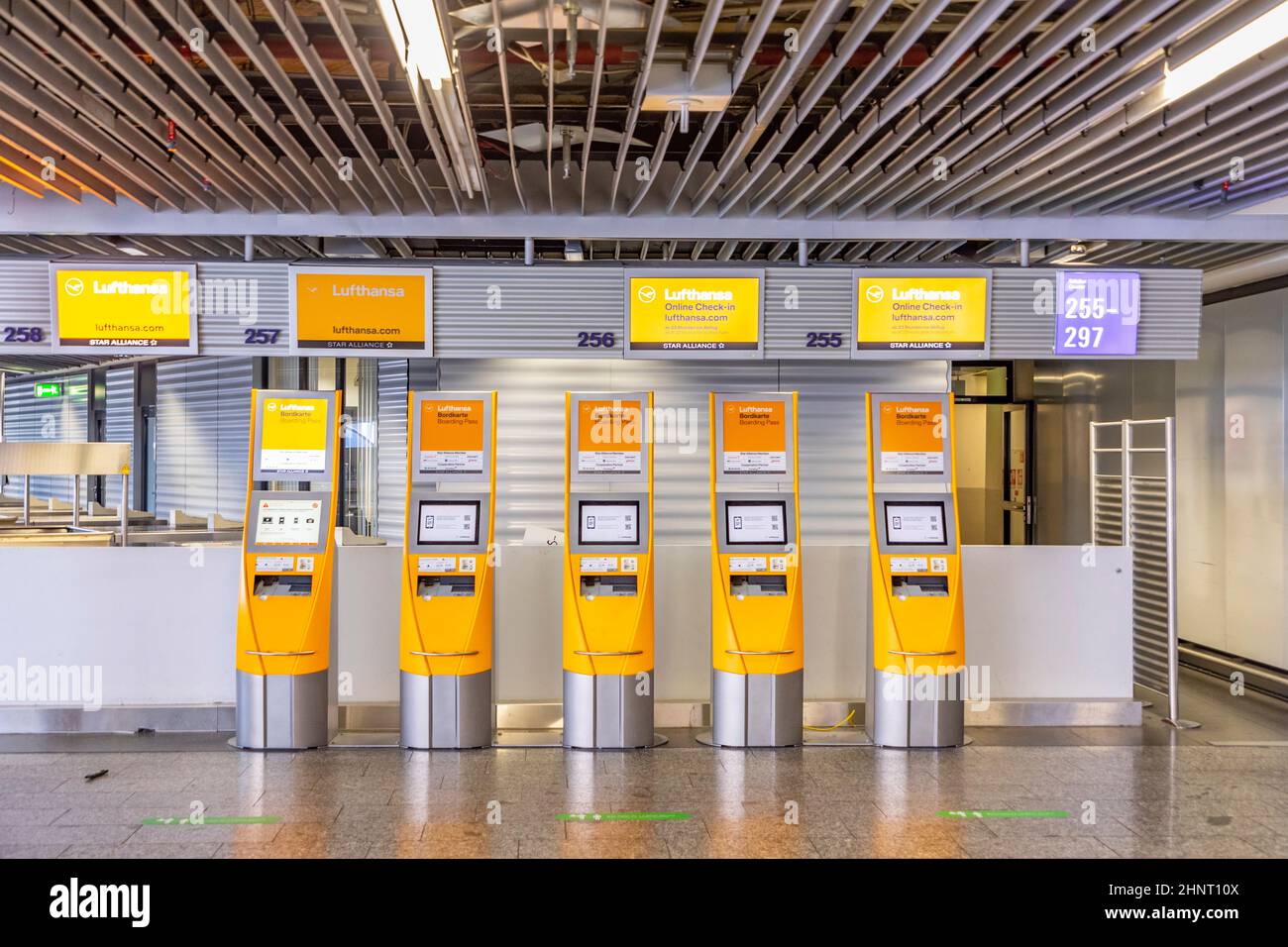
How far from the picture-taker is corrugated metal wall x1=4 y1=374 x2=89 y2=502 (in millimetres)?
16703

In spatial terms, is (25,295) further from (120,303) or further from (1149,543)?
(1149,543)

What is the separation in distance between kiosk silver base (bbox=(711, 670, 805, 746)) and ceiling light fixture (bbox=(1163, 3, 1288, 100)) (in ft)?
11.4

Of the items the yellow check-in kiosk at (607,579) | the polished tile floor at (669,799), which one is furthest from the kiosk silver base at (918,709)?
the yellow check-in kiosk at (607,579)

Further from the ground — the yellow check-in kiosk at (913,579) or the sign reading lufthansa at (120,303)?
the sign reading lufthansa at (120,303)

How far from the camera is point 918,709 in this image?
607cm

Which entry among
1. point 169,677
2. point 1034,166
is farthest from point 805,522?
point 169,677

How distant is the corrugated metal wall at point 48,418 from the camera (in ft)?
54.8

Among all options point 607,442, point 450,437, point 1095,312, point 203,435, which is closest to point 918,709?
point 607,442

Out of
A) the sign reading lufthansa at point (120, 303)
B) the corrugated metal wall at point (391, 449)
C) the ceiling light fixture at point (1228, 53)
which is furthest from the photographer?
the corrugated metal wall at point (391, 449)

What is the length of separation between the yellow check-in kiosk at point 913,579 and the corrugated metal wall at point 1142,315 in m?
Result: 0.72

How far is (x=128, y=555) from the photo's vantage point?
21.2 ft

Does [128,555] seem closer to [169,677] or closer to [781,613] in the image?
[169,677]

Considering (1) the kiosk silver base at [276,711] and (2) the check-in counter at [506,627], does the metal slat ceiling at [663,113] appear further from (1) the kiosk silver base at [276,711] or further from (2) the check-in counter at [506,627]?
(1) the kiosk silver base at [276,711]
